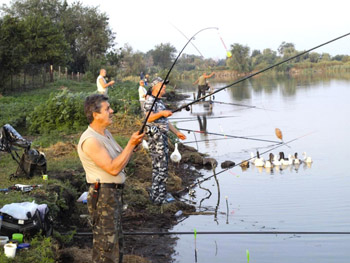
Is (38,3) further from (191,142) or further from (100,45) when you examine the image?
(191,142)

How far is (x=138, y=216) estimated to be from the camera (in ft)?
27.1

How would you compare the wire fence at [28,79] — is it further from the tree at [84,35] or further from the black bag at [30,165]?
the black bag at [30,165]

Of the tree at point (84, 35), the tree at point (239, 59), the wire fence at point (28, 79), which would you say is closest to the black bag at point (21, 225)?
the wire fence at point (28, 79)

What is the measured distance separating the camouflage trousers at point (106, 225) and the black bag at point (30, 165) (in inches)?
151

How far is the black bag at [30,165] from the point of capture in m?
8.23

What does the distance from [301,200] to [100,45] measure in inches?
1636

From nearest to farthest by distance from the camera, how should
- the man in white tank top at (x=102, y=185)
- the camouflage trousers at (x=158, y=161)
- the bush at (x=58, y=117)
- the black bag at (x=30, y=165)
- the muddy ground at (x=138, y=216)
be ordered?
the man in white tank top at (x=102, y=185) < the muddy ground at (x=138, y=216) < the black bag at (x=30, y=165) < the camouflage trousers at (x=158, y=161) < the bush at (x=58, y=117)

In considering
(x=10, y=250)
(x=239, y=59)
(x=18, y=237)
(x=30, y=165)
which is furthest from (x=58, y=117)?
(x=239, y=59)

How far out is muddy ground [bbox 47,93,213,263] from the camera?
655cm

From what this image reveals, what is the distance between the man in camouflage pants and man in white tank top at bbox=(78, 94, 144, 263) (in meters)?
3.42

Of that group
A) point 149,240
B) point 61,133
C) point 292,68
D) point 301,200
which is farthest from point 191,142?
point 292,68

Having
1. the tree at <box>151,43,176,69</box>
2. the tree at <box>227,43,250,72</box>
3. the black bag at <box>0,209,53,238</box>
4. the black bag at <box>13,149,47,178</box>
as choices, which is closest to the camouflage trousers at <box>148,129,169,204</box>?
the black bag at <box>13,149,47,178</box>

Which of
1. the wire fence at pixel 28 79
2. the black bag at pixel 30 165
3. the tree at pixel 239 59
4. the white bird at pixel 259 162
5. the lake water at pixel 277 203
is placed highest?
the tree at pixel 239 59

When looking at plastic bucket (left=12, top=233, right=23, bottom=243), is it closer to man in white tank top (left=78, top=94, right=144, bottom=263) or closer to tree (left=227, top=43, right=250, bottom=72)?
man in white tank top (left=78, top=94, right=144, bottom=263)
